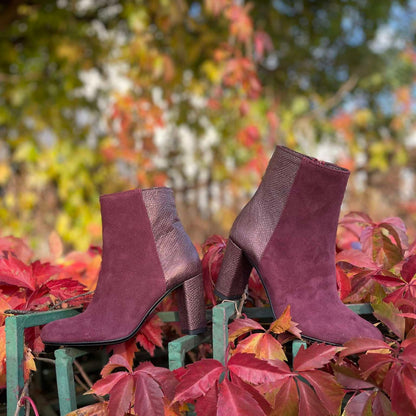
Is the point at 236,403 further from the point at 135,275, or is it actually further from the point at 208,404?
the point at 135,275

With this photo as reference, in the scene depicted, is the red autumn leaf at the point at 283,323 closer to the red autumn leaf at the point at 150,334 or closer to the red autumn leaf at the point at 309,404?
the red autumn leaf at the point at 309,404

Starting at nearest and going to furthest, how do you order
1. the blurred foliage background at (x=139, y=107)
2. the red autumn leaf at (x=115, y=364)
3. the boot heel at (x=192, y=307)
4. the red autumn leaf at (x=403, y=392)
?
the red autumn leaf at (x=403, y=392) → the red autumn leaf at (x=115, y=364) → the boot heel at (x=192, y=307) → the blurred foliage background at (x=139, y=107)

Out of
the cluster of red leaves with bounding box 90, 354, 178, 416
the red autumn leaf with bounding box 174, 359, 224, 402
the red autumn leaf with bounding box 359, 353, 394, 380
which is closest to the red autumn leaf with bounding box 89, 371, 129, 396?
the cluster of red leaves with bounding box 90, 354, 178, 416

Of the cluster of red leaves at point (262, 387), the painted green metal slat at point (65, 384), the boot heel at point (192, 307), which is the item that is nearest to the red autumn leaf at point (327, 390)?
the cluster of red leaves at point (262, 387)

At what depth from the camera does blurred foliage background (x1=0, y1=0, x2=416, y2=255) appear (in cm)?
339

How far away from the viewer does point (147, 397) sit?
597 mm

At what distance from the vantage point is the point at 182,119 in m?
3.83

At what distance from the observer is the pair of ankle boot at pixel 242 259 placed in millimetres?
678

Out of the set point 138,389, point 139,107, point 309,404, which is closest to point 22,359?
point 138,389

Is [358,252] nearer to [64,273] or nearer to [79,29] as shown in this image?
[64,273]

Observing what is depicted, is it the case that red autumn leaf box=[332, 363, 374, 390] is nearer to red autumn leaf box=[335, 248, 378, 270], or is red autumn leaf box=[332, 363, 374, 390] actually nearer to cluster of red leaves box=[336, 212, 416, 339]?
cluster of red leaves box=[336, 212, 416, 339]

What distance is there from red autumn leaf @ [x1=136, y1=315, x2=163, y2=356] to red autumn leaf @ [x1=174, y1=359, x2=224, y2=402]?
0.18 meters

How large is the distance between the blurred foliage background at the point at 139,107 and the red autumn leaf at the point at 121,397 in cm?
272

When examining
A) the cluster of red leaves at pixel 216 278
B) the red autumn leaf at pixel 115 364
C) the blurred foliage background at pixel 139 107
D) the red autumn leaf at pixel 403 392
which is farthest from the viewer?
the blurred foliage background at pixel 139 107
